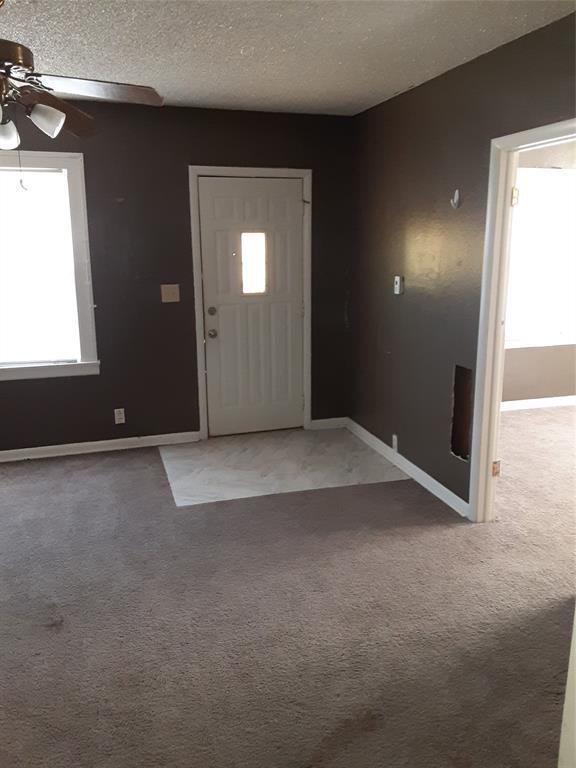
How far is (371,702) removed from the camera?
2.10 meters

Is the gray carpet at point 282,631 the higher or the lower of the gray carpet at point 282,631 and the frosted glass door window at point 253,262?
the lower

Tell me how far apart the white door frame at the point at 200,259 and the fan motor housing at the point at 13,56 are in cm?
247

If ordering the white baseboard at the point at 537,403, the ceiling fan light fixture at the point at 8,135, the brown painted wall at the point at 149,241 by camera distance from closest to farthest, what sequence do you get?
the ceiling fan light fixture at the point at 8,135 → the brown painted wall at the point at 149,241 → the white baseboard at the point at 537,403

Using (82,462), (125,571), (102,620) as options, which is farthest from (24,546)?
(82,462)

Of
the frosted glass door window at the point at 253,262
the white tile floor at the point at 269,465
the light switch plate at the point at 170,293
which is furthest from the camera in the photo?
the frosted glass door window at the point at 253,262

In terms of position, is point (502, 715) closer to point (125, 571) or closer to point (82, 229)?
point (125, 571)

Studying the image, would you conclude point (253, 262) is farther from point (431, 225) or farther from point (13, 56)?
point (13, 56)

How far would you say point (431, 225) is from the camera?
364 centimetres

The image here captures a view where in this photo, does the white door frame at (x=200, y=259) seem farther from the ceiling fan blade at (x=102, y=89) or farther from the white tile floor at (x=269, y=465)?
the ceiling fan blade at (x=102, y=89)

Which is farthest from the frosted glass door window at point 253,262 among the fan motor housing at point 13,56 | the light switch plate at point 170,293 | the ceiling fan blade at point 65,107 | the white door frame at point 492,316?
the fan motor housing at point 13,56

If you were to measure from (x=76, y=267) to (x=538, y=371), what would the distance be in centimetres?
411

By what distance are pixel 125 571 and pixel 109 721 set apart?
946mm

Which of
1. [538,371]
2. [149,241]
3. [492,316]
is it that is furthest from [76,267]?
[538,371]

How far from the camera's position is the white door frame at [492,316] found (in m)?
2.98
